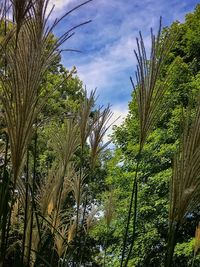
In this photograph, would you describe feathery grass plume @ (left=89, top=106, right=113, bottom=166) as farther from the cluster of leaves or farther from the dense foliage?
the cluster of leaves

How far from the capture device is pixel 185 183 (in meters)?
1.40

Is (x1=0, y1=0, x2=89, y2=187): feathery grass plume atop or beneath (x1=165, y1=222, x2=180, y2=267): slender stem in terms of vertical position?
atop

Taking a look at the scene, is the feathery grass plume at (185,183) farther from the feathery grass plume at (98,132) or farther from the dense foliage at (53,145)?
the feathery grass plume at (98,132)


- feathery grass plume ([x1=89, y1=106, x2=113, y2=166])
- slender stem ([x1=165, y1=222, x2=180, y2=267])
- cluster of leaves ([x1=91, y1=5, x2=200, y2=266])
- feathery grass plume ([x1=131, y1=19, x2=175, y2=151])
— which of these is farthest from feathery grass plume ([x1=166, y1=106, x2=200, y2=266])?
cluster of leaves ([x1=91, y1=5, x2=200, y2=266])

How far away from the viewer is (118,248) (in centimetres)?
1383

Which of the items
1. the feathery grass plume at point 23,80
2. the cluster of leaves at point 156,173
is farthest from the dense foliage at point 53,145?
the cluster of leaves at point 156,173

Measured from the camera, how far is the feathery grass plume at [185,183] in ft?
4.54

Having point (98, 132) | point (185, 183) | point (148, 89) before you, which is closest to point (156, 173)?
point (98, 132)

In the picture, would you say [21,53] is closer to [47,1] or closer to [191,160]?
[47,1]

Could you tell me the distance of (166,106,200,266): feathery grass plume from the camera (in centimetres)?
138

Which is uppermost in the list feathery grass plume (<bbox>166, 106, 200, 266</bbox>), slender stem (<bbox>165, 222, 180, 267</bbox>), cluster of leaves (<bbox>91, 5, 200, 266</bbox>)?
cluster of leaves (<bbox>91, 5, 200, 266</bbox>)

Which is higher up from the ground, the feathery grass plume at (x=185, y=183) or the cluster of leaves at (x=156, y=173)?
the cluster of leaves at (x=156, y=173)

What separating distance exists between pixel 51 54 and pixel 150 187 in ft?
40.3

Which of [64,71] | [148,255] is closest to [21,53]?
[148,255]
